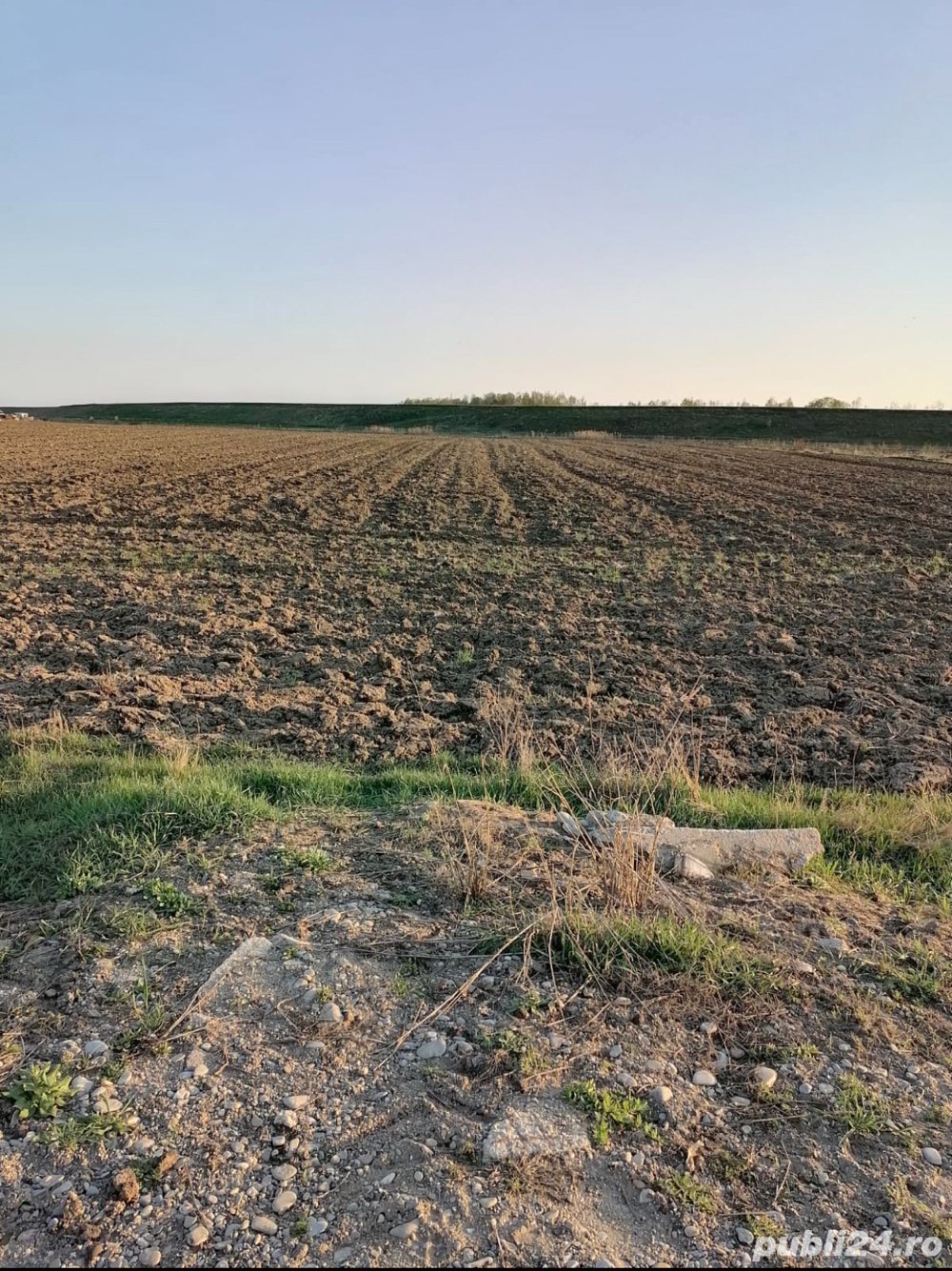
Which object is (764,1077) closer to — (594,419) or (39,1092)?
(39,1092)

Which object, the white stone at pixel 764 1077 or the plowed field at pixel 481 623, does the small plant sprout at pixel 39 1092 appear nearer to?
the white stone at pixel 764 1077

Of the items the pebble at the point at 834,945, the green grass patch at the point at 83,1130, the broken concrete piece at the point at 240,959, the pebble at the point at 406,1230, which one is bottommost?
the pebble at the point at 834,945

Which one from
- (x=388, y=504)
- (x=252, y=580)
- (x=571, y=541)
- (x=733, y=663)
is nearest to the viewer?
(x=733, y=663)

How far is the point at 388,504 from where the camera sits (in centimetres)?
2206

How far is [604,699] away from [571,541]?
9.65 meters

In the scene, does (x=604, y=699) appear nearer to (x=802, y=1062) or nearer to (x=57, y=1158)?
(x=802, y=1062)

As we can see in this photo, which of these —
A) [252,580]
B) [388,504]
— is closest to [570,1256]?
[252,580]

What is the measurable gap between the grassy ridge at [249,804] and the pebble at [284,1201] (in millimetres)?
2067

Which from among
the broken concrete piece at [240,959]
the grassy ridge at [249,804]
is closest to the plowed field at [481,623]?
the grassy ridge at [249,804]

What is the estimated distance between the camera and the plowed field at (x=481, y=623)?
702 centimetres

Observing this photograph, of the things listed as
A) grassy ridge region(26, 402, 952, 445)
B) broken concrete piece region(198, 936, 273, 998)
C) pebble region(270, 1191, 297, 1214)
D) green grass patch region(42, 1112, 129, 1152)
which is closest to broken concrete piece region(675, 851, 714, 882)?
broken concrete piece region(198, 936, 273, 998)

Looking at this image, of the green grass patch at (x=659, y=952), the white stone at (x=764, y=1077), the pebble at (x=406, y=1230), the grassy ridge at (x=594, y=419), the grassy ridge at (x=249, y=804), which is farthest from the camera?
the grassy ridge at (x=594, y=419)

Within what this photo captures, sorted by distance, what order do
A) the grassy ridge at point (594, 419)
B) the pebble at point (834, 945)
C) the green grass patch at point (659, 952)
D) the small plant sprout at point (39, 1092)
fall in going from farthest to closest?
the grassy ridge at point (594, 419) → the pebble at point (834, 945) → the green grass patch at point (659, 952) → the small plant sprout at point (39, 1092)

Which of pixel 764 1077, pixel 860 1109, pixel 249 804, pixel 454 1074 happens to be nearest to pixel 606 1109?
pixel 454 1074
